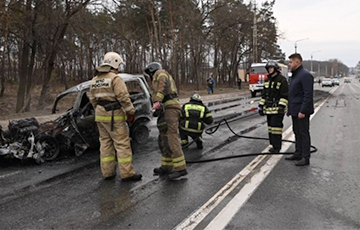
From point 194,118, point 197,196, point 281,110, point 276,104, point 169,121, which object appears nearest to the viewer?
point 197,196

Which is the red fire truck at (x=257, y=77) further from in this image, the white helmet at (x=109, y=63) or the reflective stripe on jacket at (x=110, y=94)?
the reflective stripe on jacket at (x=110, y=94)

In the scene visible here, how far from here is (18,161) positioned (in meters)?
6.30

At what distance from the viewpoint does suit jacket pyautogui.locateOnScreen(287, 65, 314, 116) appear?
5449 millimetres

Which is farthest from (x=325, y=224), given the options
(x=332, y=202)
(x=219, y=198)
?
(x=219, y=198)

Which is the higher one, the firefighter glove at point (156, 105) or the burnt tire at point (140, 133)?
the firefighter glove at point (156, 105)

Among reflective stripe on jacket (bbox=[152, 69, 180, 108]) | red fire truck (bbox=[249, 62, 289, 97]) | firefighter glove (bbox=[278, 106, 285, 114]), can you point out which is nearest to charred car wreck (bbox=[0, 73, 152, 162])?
reflective stripe on jacket (bbox=[152, 69, 180, 108])

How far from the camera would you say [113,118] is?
4887 mm

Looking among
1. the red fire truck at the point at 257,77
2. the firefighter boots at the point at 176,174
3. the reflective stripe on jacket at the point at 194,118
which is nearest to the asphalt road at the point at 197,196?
the firefighter boots at the point at 176,174

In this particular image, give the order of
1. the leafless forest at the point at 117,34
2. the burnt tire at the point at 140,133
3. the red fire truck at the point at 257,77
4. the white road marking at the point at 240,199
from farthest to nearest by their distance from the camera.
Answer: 1. the red fire truck at the point at 257,77
2. the leafless forest at the point at 117,34
3. the burnt tire at the point at 140,133
4. the white road marking at the point at 240,199

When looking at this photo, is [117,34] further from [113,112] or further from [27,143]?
[113,112]

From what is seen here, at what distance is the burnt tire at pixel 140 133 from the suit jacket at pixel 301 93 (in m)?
3.44

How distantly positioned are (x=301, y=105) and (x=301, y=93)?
0.69 feet

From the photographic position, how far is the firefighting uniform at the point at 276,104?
6.25m

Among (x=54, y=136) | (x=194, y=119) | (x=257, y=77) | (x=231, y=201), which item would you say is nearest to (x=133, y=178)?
(x=231, y=201)
